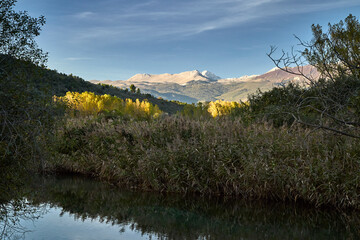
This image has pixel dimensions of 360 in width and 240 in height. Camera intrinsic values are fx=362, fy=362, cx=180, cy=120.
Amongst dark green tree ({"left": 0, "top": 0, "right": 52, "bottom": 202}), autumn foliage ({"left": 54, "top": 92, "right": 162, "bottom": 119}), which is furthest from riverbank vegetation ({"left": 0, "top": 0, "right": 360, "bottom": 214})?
autumn foliage ({"left": 54, "top": 92, "right": 162, "bottom": 119})

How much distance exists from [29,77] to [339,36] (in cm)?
1524

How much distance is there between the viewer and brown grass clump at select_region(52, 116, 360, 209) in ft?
28.2

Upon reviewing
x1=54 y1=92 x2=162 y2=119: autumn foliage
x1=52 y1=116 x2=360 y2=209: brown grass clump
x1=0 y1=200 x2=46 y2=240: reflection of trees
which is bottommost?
x1=0 y1=200 x2=46 y2=240: reflection of trees

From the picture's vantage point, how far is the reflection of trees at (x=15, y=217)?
7.29m

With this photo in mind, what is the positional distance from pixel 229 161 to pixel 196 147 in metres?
1.25

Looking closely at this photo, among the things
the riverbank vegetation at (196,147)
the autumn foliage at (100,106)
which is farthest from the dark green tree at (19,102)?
the autumn foliage at (100,106)

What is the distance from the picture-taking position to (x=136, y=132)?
12.1 meters

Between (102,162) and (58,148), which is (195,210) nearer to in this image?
(102,162)

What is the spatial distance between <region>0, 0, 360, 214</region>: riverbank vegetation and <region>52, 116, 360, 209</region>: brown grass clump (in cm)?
3

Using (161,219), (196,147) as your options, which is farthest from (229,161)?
(161,219)

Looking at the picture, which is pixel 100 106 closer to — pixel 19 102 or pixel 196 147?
pixel 196 147

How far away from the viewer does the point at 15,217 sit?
8.13m

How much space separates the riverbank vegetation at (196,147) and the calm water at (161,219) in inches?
19.8

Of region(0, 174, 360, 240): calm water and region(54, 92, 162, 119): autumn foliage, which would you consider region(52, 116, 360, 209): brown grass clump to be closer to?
region(0, 174, 360, 240): calm water
